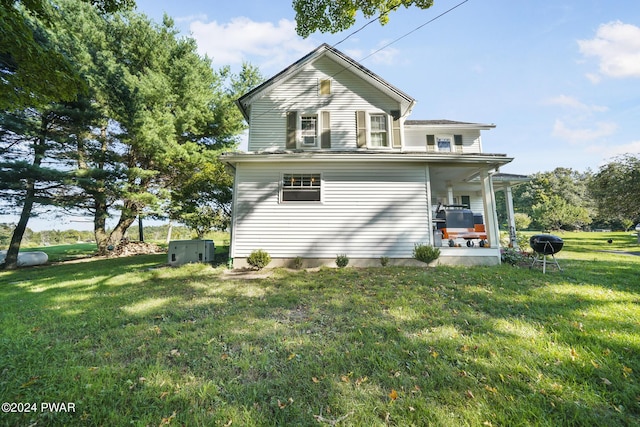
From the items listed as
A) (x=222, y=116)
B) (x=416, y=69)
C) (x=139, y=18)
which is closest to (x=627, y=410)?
(x=416, y=69)

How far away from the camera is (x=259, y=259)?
24.7 feet

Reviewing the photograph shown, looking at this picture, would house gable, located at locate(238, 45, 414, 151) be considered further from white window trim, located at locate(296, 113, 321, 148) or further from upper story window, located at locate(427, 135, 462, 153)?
upper story window, located at locate(427, 135, 462, 153)

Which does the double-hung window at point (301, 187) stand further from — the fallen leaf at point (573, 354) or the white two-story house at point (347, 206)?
the fallen leaf at point (573, 354)

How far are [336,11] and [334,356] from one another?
9.99 metres

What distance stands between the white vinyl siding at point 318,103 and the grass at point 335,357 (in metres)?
6.45

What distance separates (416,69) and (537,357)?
10.8 meters

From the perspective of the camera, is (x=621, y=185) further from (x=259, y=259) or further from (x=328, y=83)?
(x=259, y=259)

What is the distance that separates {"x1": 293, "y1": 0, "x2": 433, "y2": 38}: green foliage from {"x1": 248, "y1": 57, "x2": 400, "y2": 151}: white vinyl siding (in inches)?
60.7

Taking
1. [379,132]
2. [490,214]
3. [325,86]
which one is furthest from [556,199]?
[325,86]

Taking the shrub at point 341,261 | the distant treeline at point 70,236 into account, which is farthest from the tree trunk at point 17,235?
the distant treeline at point 70,236

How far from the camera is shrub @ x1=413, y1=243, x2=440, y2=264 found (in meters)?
7.45

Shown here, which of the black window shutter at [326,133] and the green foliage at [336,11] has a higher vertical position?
the green foliage at [336,11]

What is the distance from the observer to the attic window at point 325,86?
31.9 ft

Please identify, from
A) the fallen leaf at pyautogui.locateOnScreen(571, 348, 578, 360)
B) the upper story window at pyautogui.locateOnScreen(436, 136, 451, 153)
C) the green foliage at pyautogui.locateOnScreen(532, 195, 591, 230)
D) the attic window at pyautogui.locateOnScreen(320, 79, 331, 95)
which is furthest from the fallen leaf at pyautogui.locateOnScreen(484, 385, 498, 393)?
the green foliage at pyautogui.locateOnScreen(532, 195, 591, 230)
